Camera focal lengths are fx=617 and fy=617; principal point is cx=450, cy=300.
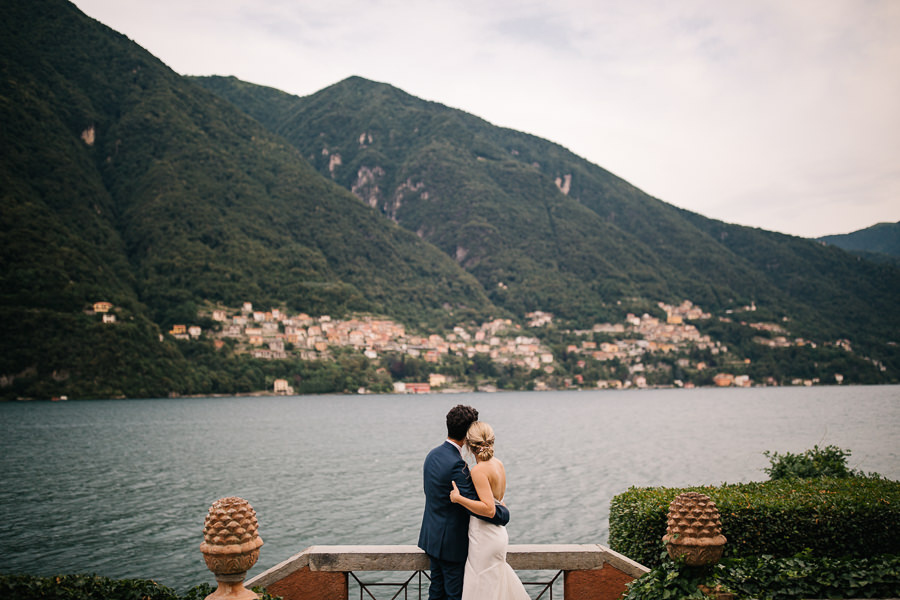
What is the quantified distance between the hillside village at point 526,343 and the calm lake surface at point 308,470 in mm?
32598

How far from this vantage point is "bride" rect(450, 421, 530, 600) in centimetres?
453

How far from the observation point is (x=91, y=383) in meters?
91.2

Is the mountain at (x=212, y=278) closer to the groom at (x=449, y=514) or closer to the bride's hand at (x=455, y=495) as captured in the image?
the groom at (x=449, y=514)

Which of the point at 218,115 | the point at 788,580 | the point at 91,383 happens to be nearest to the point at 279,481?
the point at 788,580

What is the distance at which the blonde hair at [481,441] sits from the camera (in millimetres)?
4512

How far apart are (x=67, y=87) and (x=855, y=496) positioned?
190 meters

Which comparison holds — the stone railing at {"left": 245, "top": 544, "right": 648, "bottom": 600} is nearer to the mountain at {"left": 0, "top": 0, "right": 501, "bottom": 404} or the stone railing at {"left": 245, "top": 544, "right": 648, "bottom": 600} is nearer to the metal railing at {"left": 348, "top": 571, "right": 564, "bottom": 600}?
the metal railing at {"left": 348, "top": 571, "right": 564, "bottom": 600}

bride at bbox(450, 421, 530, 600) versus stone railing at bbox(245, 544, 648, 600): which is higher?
bride at bbox(450, 421, 530, 600)

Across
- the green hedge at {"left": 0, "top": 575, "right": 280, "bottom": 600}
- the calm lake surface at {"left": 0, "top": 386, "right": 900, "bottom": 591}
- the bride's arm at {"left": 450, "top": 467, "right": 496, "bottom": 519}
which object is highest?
the bride's arm at {"left": 450, "top": 467, "right": 496, "bottom": 519}

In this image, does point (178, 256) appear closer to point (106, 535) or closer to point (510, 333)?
point (510, 333)

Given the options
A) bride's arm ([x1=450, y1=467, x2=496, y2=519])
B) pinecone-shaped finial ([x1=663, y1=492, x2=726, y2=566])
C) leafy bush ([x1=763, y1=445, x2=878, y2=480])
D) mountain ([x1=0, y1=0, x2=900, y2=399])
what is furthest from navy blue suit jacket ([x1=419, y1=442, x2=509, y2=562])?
mountain ([x1=0, y1=0, x2=900, y2=399])

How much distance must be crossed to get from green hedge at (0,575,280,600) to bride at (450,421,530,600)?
5.03 feet

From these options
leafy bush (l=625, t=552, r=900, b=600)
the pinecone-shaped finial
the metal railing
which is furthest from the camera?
the metal railing

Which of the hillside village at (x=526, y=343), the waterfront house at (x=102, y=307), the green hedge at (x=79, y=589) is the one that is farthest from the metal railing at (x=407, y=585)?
the hillside village at (x=526, y=343)
